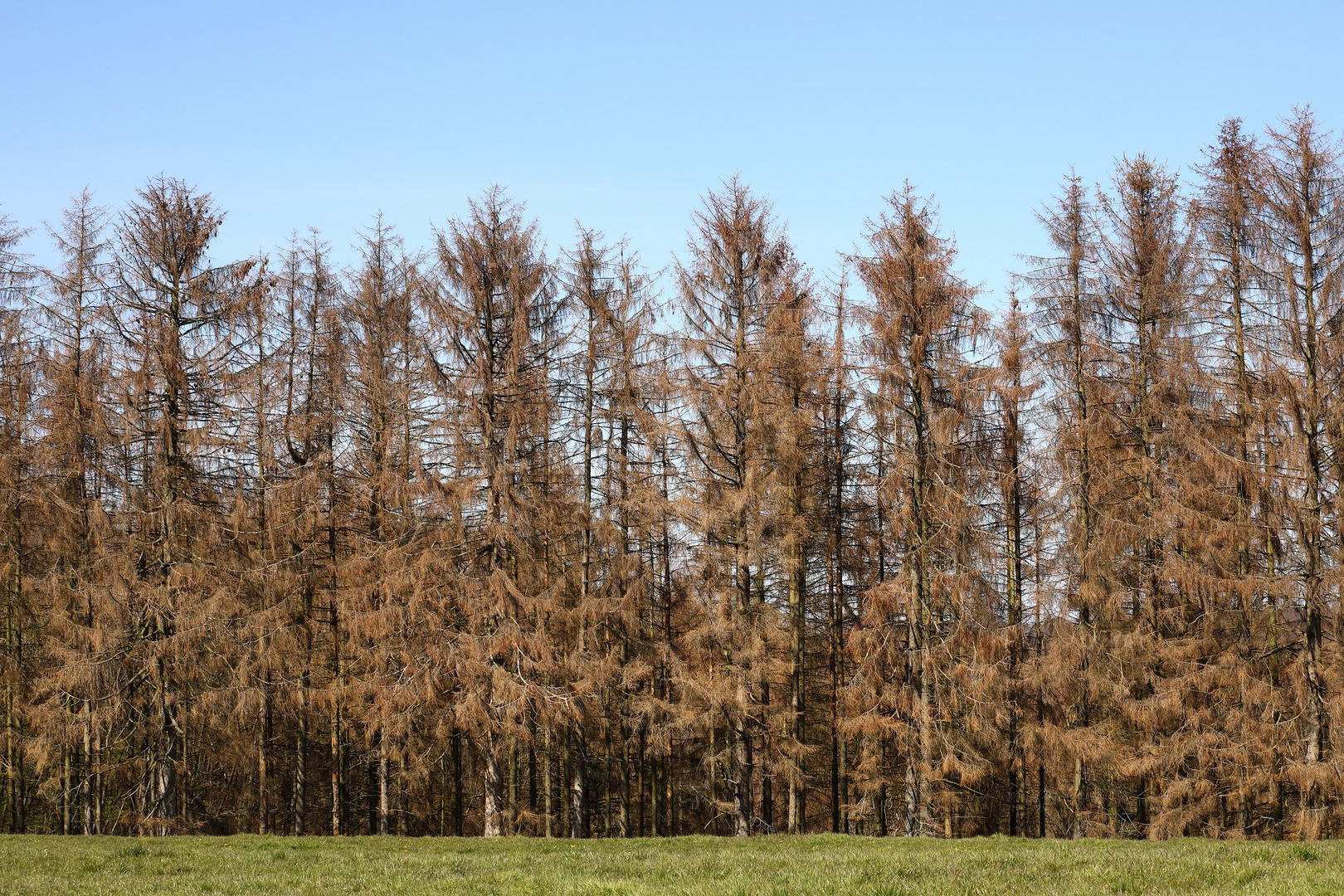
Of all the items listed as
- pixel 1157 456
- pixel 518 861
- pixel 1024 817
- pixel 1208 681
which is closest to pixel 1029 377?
pixel 1157 456

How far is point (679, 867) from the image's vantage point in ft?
40.8

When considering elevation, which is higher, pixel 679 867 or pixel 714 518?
pixel 714 518

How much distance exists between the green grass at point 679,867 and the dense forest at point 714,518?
633cm

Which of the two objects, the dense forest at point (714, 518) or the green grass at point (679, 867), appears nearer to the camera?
the green grass at point (679, 867)

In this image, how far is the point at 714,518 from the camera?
73.0 feet

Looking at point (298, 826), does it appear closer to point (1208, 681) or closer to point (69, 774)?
point (69, 774)

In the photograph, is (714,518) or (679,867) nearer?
(679,867)

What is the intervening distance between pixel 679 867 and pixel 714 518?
10375 millimetres

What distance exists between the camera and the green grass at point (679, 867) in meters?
10.4

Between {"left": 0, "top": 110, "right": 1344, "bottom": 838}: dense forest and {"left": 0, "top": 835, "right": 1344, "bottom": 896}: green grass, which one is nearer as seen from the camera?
{"left": 0, "top": 835, "right": 1344, "bottom": 896}: green grass

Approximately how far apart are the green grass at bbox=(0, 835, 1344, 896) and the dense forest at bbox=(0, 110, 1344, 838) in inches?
249

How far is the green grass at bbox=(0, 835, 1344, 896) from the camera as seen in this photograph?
408 inches

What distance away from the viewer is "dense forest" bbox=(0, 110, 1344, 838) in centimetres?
2189

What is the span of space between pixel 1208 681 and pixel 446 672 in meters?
14.9
